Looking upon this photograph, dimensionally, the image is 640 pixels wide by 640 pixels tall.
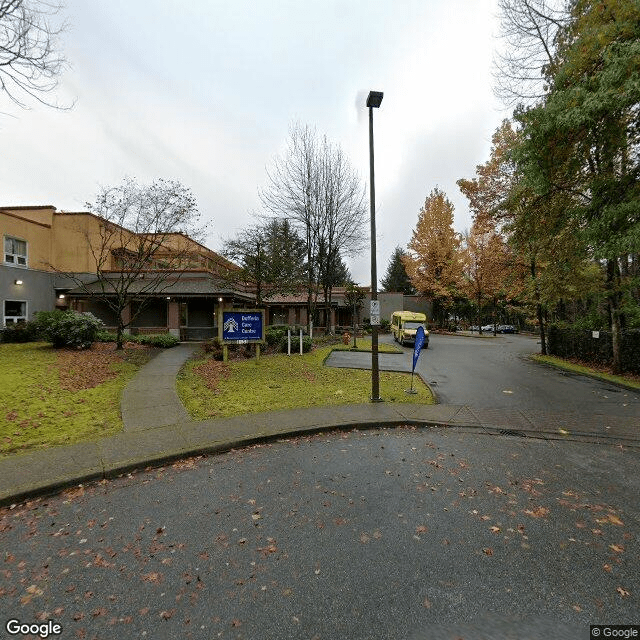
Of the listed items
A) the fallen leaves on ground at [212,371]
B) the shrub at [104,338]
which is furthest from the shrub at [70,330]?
the fallen leaves on ground at [212,371]

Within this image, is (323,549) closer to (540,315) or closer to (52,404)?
(52,404)

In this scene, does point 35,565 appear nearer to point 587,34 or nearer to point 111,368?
point 111,368

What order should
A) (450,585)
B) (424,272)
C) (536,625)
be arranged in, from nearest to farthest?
(536,625) → (450,585) → (424,272)

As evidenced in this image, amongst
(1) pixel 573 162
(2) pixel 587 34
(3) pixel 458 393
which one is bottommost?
(3) pixel 458 393

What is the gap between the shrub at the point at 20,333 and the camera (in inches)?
709

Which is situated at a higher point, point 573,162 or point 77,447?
point 573,162

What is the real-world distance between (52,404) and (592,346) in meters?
21.5

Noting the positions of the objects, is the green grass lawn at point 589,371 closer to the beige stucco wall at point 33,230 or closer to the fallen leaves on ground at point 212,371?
the fallen leaves on ground at point 212,371

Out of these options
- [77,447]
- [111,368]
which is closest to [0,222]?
[111,368]

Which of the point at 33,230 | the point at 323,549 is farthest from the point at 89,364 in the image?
the point at 33,230

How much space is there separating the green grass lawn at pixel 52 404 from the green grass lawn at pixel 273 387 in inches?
70.3

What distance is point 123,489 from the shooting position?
4422mm

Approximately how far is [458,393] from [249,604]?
352 inches

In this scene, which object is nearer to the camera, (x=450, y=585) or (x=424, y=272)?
(x=450, y=585)
